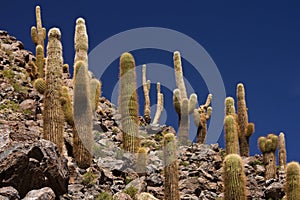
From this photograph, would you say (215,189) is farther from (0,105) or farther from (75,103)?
(0,105)

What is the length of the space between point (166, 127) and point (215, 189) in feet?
28.1

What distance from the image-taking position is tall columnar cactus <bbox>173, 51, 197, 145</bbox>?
66.9ft

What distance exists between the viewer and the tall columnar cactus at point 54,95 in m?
12.5

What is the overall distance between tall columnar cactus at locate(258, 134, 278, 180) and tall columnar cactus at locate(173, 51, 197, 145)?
155 inches

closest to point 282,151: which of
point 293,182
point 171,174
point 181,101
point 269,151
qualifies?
point 269,151

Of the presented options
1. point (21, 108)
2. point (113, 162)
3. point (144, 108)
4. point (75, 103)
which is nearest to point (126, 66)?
point (75, 103)

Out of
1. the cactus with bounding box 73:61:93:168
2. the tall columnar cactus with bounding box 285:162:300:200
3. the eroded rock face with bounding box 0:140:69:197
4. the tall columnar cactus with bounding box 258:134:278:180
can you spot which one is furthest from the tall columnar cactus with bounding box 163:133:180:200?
the tall columnar cactus with bounding box 258:134:278:180

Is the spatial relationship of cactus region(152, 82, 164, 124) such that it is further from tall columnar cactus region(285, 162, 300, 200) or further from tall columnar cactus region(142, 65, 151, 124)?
tall columnar cactus region(285, 162, 300, 200)

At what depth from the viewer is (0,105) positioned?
53.9 feet

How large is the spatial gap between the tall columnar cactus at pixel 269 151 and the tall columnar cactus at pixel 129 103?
4.85 metres

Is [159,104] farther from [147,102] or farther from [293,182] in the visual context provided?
[293,182]

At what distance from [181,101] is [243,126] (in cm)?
336

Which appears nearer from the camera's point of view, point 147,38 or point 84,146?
point 84,146

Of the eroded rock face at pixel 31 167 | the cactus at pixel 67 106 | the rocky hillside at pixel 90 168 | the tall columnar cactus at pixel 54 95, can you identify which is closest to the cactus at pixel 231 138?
the rocky hillside at pixel 90 168
